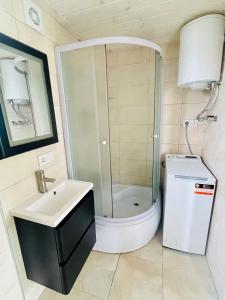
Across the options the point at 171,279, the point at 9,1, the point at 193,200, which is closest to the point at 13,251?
the point at 171,279

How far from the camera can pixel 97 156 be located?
4.84 ft

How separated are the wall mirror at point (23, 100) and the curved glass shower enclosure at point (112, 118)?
22 centimetres

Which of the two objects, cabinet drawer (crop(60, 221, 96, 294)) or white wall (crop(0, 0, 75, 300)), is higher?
white wall (crop(0, 0, 75, 300))

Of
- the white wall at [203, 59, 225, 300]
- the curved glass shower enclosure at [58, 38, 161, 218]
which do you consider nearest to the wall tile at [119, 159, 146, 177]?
the curved glass shower enclosure at [58, 38, 161, 218]

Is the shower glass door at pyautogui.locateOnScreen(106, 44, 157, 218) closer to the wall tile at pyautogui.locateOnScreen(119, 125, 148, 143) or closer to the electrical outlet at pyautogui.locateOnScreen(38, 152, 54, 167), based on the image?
the wall tile at pyautogui.locateOnScreen(119, 125, 148, 143)

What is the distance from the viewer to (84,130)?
1.47m

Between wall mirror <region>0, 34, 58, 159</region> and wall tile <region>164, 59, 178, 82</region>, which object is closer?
wall mirror <region>0, 34, 58, 159</region>

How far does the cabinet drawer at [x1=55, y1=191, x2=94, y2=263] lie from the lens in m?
0.94

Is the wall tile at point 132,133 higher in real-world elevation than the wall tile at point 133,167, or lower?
higher

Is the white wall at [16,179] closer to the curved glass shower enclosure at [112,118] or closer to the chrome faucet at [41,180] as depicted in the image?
the chrome faucet at [41,180]

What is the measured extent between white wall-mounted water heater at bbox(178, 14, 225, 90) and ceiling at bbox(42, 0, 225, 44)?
0.08 metres

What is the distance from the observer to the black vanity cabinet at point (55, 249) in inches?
37.0

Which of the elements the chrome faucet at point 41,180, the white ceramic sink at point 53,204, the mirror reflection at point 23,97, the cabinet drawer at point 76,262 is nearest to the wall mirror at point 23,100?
the mirror reflection at point 23,97

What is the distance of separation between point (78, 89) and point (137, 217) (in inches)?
54.1
